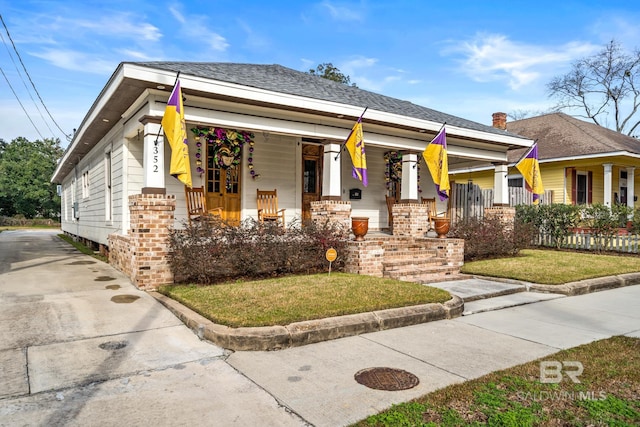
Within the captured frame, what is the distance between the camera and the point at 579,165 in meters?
17.5

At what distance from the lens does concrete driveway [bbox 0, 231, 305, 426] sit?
282 cm

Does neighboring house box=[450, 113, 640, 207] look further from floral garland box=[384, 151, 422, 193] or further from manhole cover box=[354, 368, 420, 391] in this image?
manhole cover box=[354, 368, 420, 391]

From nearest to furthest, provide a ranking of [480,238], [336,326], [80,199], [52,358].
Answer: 1. [52,358]
2. [336,326]
3. [480,238]
4. [80,199]

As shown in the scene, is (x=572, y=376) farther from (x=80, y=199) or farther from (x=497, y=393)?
(x=80, y=199)

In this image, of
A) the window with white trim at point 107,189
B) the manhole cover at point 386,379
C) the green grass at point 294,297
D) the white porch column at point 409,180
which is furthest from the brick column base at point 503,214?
the window with white trim at point 107,189

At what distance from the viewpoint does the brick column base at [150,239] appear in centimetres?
670

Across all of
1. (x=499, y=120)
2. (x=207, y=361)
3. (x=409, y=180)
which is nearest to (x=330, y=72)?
(x=499, y=120)

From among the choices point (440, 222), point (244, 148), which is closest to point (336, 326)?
point (440, 222)

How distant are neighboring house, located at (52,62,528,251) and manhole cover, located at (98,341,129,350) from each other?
126 inches

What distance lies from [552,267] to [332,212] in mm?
4998

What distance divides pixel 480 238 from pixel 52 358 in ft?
30.7

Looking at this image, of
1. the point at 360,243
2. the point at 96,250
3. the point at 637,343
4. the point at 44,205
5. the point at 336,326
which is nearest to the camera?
the point at 637,343

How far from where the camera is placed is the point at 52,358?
384cm

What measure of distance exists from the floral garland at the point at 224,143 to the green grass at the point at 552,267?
564 cm
